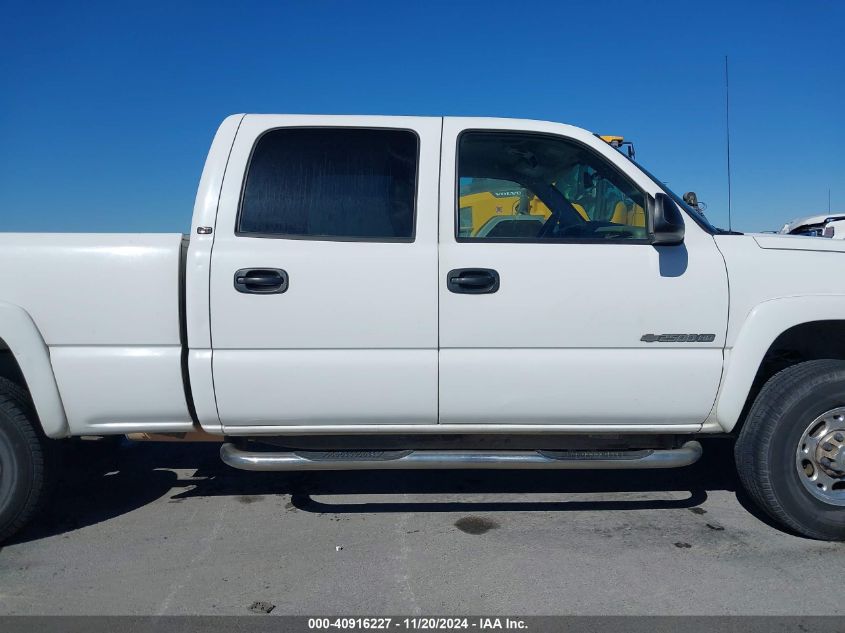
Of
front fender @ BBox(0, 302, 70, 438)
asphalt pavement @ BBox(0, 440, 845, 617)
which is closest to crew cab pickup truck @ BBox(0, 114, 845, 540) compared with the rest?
front fender @ BBox(0, 302, 70, 438)

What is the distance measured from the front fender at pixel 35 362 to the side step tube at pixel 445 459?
2.64 feet

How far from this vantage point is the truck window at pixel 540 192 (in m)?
3.41

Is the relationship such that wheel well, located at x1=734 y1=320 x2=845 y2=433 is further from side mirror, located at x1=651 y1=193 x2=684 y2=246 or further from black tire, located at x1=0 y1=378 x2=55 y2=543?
black tire, located at x1=0 y1=378 x2=55 y2=543

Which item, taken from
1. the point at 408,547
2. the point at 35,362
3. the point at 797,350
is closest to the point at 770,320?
the point at 797,350

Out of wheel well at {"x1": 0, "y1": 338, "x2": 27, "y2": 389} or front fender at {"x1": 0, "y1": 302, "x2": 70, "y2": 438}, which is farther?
wheel well at {"x1": 0, "y1": 338, "x2": 27, "y2": 389}

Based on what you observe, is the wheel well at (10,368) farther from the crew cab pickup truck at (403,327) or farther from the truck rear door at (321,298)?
the truck rear door at (321,298)

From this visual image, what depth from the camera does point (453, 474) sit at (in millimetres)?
4375

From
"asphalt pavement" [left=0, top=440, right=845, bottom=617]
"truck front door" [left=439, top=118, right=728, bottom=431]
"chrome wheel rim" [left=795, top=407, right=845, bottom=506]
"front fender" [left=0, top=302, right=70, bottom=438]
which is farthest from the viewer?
"chrome wheel rim" [left=795, top=407, right=845, bottom=506]

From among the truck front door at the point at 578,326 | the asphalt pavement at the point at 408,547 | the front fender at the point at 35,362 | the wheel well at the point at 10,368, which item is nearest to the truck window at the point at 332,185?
the truck front door at the point at 578,326

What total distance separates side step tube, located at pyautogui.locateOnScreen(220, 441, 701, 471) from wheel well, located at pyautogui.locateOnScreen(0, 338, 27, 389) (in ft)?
3.74

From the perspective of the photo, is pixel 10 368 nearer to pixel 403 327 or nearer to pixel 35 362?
pixel 35 362

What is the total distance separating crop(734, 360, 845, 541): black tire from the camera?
3246 mm

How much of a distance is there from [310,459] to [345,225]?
3.88 ft
